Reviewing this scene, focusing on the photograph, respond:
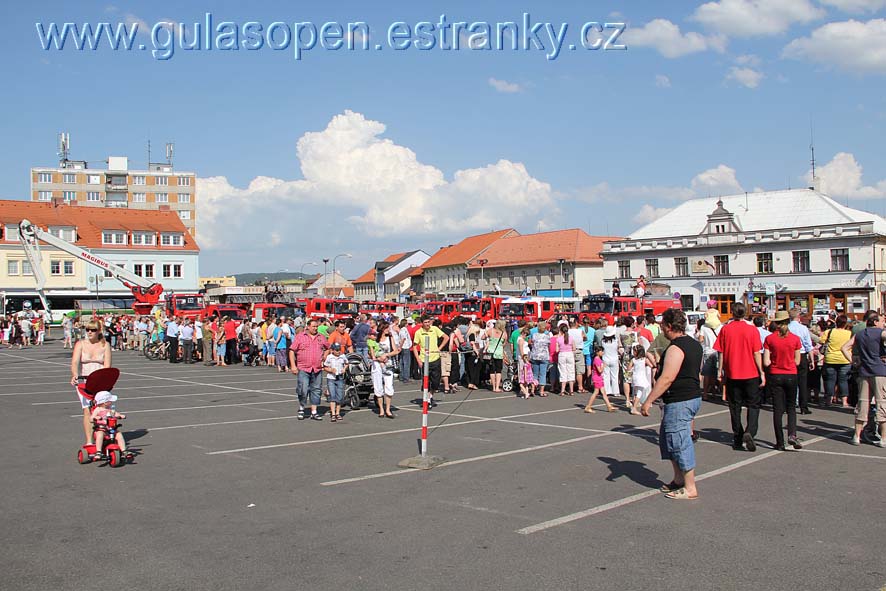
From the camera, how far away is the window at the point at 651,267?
237ft

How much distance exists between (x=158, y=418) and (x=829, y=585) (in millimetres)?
11705

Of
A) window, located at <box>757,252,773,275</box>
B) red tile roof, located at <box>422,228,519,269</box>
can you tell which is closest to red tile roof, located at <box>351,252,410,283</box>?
red tile roof, located at <box>422,228,519,269</box>

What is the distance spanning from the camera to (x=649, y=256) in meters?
72.9

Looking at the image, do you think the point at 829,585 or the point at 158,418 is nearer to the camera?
the point at 829,585

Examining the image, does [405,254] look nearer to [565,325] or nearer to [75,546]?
[565,325]

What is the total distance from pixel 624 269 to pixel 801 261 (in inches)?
697

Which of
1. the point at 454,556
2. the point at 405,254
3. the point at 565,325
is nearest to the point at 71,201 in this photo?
the point at 405,254

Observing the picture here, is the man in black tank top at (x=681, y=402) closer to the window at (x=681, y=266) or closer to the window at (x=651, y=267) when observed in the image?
the window at (x=681, y=266)

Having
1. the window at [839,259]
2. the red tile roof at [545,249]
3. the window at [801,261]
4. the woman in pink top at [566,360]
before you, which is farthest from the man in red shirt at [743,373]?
the red tile roof at [545,249]

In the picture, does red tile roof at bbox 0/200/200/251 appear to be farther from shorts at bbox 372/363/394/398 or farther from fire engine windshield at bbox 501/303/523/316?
shorts at bbox 372/363/394/398

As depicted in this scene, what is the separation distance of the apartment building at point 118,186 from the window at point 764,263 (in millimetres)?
79966

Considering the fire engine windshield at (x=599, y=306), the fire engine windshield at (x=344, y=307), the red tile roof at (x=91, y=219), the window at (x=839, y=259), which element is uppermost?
the red tile roof at (x=91, y=219)

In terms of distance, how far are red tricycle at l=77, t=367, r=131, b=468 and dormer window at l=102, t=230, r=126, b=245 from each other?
242 feet

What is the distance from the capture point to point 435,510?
7363 mm
